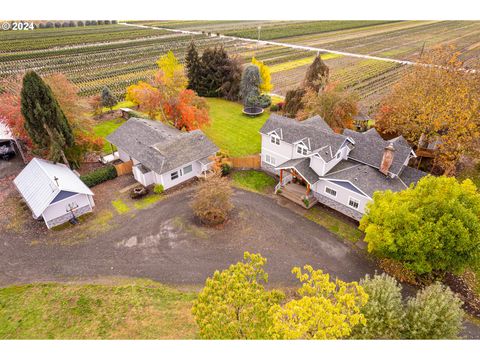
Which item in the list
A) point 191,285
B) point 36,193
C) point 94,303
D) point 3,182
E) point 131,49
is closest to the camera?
point 94,303

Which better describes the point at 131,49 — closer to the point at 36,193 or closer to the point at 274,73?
the point at 274,73

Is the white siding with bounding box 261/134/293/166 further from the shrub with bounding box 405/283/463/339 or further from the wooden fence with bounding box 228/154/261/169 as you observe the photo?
the shrub with bounding box 405/283/463/339

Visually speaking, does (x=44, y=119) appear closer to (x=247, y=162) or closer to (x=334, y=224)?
(x=247, y=162)

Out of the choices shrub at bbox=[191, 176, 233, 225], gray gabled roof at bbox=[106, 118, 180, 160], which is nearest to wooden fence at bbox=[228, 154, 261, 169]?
gray gabled roof at bbox=[106, 118, 180, 160]

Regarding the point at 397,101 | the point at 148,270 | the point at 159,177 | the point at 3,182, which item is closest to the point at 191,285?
the point at 148,270

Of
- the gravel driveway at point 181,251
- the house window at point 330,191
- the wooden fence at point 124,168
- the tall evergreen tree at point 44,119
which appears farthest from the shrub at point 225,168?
the tall evergreen tree at point 44,119

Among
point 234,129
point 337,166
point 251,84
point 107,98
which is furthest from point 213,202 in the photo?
point 107,98

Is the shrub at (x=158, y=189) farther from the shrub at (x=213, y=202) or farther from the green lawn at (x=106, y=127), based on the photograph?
the green lawn at (x=106, y=127)
